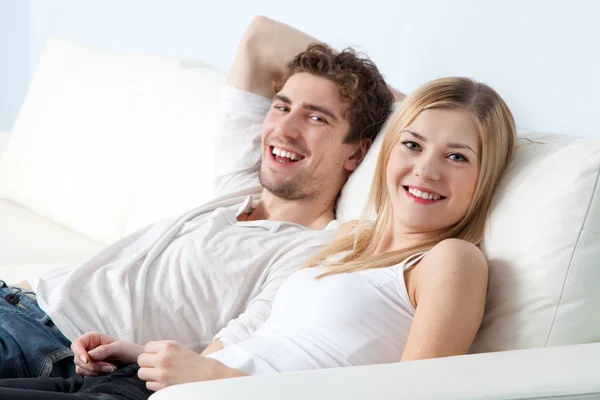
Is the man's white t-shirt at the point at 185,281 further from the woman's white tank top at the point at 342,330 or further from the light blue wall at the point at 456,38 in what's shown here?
the light blue wall at the point at 456,38

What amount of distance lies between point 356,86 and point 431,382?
104 centimetres

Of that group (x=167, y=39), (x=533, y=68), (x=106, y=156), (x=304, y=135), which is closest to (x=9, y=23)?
(x=167, y=39)

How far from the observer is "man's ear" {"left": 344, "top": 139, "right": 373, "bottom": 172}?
197 centimetres

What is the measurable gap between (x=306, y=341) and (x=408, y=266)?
0.62ft

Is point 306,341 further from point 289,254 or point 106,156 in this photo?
point 106,156

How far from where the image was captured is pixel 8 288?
5.80ft

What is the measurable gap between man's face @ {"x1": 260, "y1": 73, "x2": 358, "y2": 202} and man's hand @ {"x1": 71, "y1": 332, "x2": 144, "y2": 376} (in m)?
0.60

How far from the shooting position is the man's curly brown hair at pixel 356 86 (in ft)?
6.45

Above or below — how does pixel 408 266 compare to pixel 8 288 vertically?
above

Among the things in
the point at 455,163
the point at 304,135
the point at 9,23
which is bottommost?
the point at 9,23

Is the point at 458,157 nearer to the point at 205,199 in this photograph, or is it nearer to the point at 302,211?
the point at 302,211

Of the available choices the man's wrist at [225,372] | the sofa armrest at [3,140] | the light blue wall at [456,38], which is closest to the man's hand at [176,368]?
the man's wrist at [225,372]

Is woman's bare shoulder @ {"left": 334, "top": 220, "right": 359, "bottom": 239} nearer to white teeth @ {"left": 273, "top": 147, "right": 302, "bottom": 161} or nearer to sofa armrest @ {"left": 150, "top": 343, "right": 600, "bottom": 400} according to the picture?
white teeth @ {"left": 273, "top": 147, "right": 302, "bottom": 161}

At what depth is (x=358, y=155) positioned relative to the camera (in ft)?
6.52
